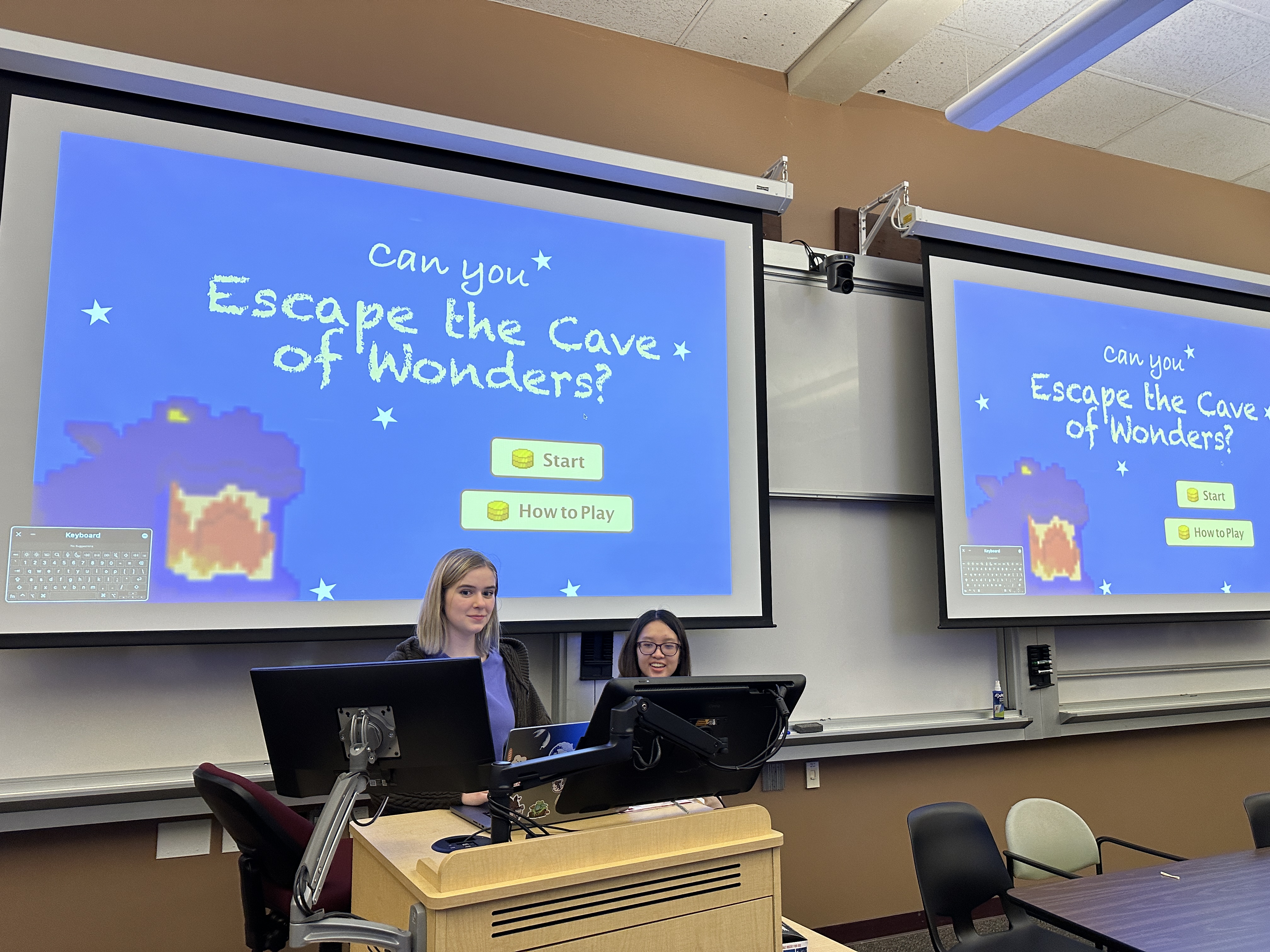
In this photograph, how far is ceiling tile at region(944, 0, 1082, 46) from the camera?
3141 millimetres

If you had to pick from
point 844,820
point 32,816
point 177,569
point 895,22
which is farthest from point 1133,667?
point 32,816

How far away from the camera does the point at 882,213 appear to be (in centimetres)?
362

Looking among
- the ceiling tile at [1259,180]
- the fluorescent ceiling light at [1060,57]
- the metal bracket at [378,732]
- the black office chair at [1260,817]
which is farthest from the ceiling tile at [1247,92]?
the metal bracket at [378,732]

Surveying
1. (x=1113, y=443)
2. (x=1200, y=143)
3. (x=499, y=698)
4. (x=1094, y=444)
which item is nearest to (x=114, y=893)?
(x=499, y=698)

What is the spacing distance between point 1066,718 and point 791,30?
3.02m

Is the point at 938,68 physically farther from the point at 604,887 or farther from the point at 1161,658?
the point at 604,887

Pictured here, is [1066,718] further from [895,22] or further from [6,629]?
[6,629]

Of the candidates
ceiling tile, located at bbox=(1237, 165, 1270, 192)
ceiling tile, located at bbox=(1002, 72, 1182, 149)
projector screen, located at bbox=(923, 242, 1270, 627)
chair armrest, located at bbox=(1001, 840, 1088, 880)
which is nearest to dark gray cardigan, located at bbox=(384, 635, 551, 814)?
chair armrest, located at bbox=(1001, 840, 1088, 880)

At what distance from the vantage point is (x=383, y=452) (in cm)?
258

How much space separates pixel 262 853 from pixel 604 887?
1.14 meters

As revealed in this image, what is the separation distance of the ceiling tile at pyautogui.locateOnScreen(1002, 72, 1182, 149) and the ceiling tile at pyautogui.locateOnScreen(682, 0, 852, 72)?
115cm

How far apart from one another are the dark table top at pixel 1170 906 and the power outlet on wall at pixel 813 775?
1.13 metres

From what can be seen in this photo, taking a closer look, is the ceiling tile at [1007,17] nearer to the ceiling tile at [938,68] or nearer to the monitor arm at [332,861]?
the ceiling tile at [938,68]

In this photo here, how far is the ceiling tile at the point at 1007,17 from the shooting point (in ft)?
10.3
